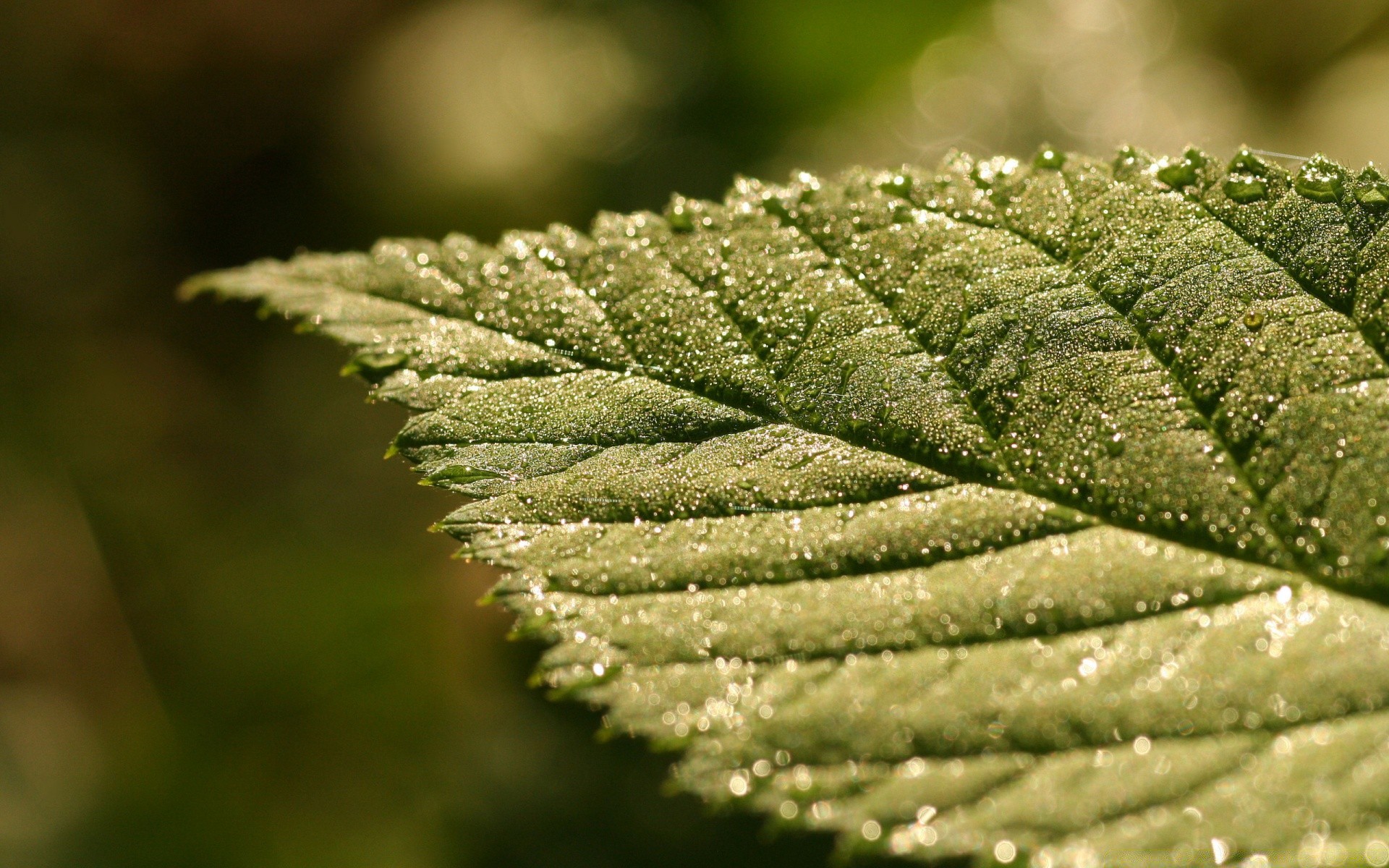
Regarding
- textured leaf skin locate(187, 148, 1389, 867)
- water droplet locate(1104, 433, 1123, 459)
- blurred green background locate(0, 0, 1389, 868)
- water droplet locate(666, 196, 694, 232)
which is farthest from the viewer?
blurred green background locate(0, 0, 1389, 868)

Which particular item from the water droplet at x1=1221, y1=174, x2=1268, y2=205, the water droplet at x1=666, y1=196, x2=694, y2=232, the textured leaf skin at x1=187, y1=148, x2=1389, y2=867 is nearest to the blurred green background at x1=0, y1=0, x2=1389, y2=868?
the textured leaf skin at x1=187, y1=148, x2=1389, y2=867

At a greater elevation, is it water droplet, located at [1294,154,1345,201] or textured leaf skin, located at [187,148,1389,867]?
water droplet, located at [1294,154,1345,201]

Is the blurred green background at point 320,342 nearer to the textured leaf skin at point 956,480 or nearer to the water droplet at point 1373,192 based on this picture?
the textured leaf skin at point 956,480

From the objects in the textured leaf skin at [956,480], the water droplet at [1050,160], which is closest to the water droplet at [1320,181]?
the textured leaf skin at [956,480]

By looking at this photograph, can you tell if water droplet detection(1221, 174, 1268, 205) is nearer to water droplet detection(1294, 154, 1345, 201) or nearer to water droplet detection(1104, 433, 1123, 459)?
water droplet detection(1294, 154, 1345, 201)

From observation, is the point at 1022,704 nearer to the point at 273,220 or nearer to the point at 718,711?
the point at 718,711

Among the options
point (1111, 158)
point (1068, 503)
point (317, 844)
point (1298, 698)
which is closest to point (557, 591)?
point (1068, 503)
